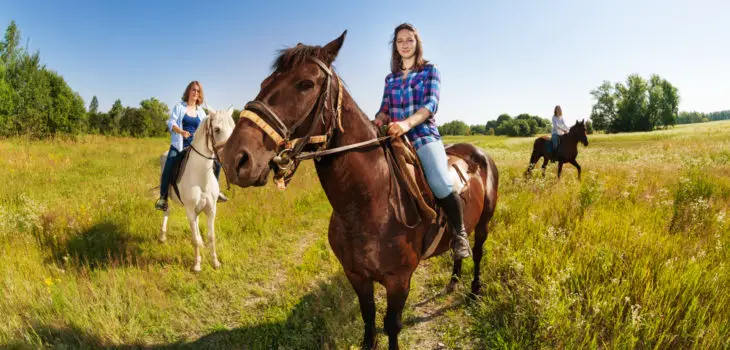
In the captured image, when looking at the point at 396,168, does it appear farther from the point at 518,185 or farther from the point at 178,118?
the point at 518,185

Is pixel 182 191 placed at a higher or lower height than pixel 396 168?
lower

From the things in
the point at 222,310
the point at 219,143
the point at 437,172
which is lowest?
the point at 222,310

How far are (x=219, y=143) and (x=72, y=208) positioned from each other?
4923 millimetres

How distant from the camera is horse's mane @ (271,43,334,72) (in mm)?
1707

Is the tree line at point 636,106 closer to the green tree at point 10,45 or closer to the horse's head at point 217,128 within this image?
the horse's head at point 217,128

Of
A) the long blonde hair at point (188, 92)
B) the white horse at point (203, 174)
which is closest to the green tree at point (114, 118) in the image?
the long blonde hair at point (188, 92)

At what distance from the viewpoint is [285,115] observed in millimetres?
1630

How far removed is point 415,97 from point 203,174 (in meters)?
4.07

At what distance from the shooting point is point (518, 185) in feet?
28.6

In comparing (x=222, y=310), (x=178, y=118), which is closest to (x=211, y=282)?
(x=222, y=310)

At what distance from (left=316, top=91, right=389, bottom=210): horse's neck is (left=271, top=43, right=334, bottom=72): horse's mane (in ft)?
1.16

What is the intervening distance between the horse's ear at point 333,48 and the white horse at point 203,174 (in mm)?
3456

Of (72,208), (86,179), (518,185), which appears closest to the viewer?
(72,208)

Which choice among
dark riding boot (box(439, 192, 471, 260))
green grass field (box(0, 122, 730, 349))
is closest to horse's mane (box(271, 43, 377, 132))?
dark riding boot (box(439, 192, 471, 260))
